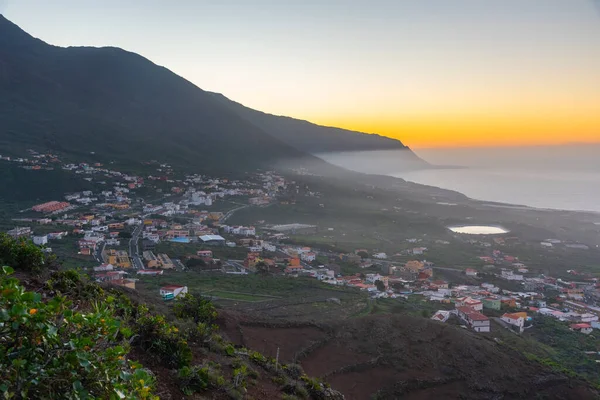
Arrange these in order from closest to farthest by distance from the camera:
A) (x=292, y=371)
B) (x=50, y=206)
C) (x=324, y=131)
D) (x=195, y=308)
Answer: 1. (x=292, y=371)
2. (x=195, y=308)
3. (x=50, y=206)
4. (x=324, y=131)

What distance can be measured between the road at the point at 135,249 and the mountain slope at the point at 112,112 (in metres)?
25.5

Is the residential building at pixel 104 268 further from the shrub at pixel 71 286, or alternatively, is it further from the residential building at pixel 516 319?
the residential building at pixel 516 319

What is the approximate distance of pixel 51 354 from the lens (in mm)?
1608

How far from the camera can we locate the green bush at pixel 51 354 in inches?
60.1

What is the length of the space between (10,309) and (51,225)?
30933mm

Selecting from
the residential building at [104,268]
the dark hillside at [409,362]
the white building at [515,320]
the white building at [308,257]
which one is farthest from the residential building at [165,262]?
the white building at [515,320]

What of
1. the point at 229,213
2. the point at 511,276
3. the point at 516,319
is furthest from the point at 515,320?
the point at 229,213

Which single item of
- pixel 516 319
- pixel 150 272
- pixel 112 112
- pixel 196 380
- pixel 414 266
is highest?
pixel 112 112

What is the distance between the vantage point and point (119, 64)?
282ft

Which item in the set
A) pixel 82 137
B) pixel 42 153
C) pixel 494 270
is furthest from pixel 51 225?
pixel 82 137

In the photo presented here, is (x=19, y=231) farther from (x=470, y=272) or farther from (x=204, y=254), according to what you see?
(x=470, y=272)

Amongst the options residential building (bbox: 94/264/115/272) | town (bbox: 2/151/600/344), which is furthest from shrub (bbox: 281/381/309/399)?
residential building (bbox: 94/264/115/272)

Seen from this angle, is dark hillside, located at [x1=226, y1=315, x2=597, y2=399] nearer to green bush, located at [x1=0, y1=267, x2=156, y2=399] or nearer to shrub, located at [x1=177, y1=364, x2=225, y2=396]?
shrub, located at [x1=177, y1=364, x2=225, y2=396]

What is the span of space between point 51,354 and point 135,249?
2589 cm
